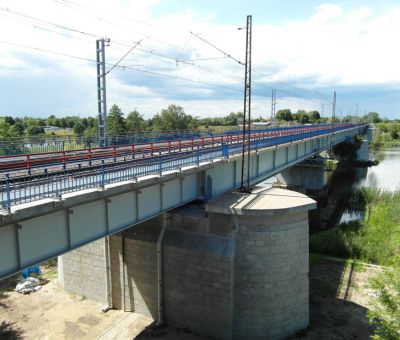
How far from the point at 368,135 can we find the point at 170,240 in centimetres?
10603

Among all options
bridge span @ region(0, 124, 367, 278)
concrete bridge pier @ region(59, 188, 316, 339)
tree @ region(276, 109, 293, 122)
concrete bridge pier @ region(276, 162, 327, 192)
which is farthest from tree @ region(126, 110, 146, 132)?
tree @ region(276, 109, 293, 122)

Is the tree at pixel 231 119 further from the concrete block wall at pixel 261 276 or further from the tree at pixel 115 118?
the concrete block wall at pixel 261 276

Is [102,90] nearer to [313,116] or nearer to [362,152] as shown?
[362,152]

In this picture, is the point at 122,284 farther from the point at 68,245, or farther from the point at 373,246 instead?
the point at 373,246

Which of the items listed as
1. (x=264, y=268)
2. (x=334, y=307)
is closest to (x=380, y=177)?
(x=334, y=307)

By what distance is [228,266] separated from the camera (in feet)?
57.8

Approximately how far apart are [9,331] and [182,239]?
31.0 feet

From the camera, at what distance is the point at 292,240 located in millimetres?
18281

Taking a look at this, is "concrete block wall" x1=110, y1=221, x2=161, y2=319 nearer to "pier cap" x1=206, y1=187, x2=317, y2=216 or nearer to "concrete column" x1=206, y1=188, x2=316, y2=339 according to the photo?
"pier cap" x1=206, y1=187, x2=317, y2=216

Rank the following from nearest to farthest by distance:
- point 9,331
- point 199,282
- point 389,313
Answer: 1. point 389,313
2. point 199,282
3. point 9,331

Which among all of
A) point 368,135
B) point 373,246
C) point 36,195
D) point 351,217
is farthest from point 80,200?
point 368,135

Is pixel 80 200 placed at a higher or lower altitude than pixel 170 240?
higher

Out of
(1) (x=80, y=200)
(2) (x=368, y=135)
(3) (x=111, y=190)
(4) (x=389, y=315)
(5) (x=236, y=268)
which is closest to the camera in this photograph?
(1) (x=80, y=200)

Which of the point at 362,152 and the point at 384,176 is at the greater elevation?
the point at 362,152
